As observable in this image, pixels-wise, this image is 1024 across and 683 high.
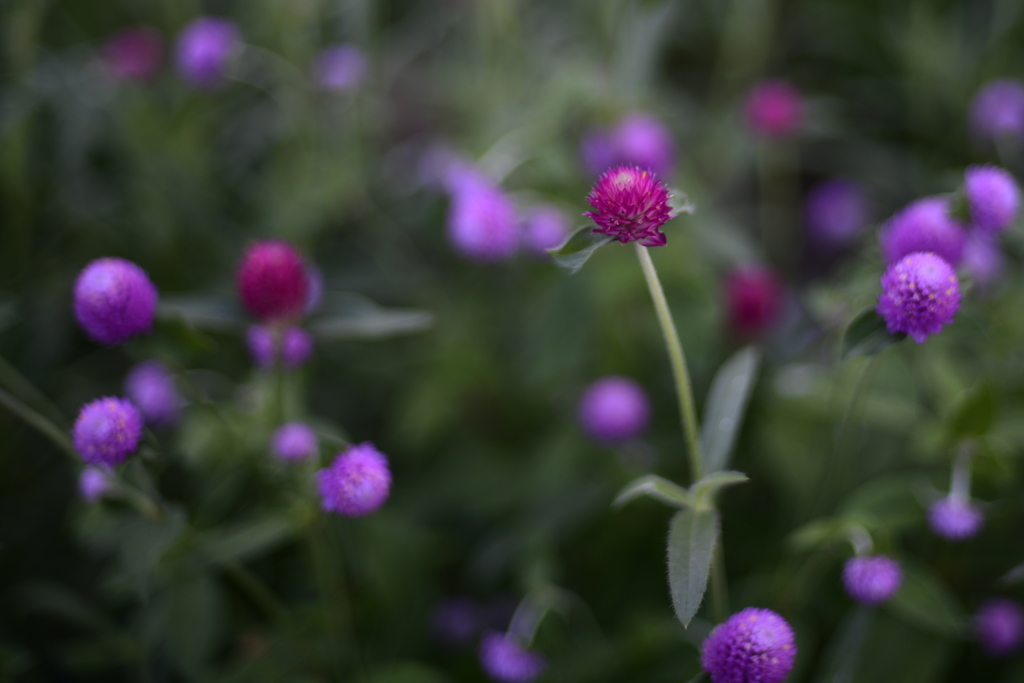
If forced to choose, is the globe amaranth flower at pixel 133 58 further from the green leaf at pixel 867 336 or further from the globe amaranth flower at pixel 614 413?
the green leaf at pixel 867 336

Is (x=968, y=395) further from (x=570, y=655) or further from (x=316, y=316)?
(x=316, y=316)

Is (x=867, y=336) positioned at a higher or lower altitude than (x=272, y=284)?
higher

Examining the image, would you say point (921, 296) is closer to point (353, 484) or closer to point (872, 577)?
point (872, 577)

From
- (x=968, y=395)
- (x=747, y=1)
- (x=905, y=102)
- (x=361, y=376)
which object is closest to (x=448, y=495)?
(x=361, y=376)

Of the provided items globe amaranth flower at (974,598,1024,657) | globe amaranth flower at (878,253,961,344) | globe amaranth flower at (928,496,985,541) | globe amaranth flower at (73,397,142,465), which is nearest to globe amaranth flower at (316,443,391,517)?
globe amaranth flower at (73,397,142,465)

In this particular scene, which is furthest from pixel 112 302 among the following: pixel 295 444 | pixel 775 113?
pixel 775 113

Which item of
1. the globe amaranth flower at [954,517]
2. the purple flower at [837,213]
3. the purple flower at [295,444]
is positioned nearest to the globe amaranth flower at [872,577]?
the globe amaranth flower at [954,517]
